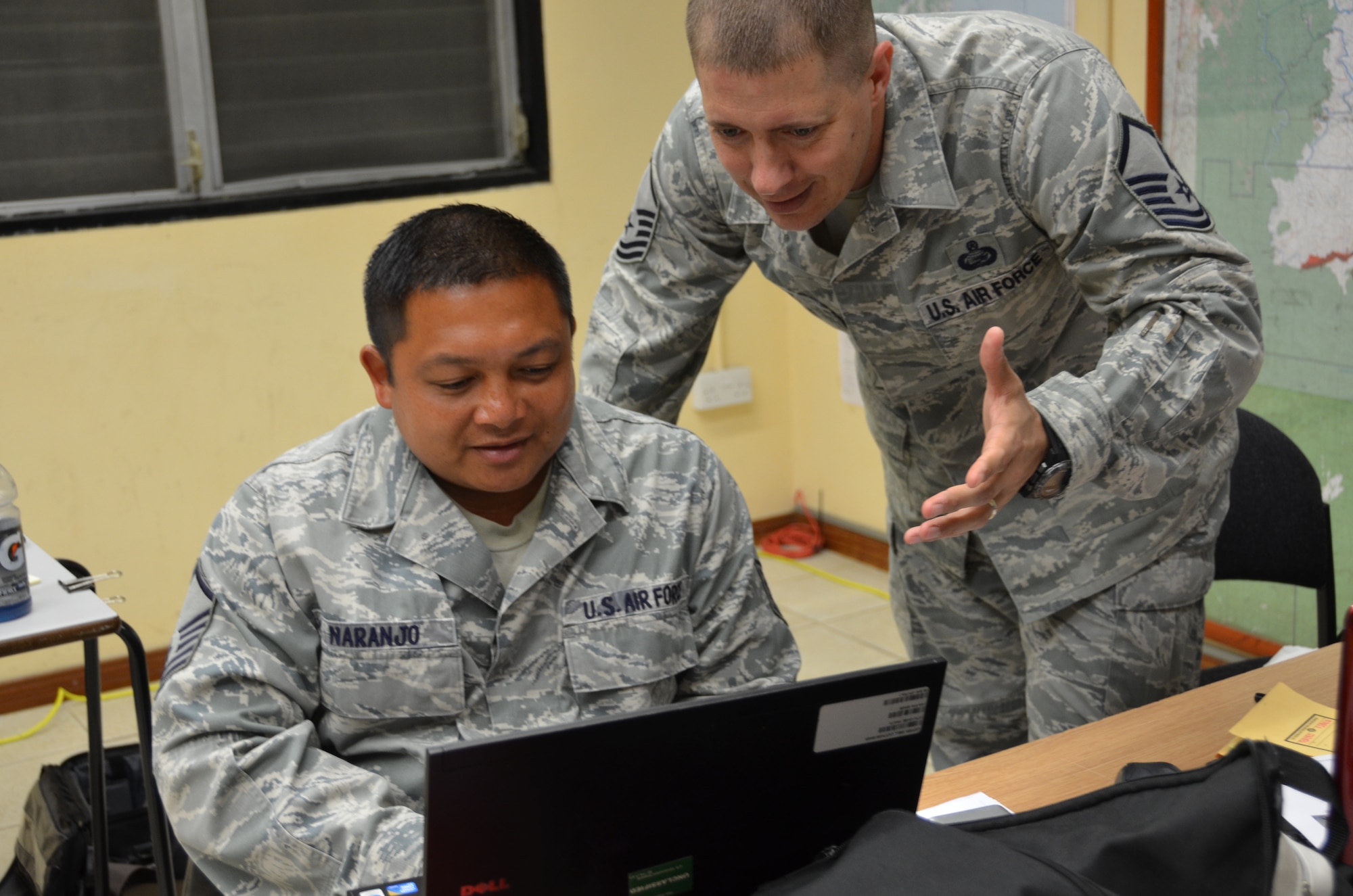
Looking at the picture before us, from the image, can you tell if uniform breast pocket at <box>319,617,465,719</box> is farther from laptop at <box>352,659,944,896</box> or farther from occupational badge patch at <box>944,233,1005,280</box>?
occupational badge patch at <box>944,233,1005,280</box>

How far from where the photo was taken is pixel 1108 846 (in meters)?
1.00

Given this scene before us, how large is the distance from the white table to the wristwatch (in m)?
1.29

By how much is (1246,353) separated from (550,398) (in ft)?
2.46

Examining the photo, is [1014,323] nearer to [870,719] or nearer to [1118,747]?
[1118,747]

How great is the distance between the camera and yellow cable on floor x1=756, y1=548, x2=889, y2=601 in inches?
156

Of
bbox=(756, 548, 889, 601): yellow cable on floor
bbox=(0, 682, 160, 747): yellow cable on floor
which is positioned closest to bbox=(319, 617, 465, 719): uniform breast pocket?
bbox=(0, 682, 160, 747): yellow cable on floor

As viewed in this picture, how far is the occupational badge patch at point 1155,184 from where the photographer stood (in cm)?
144

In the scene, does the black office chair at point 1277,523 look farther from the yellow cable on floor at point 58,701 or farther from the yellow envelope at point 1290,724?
the yellow cable on floor at point 58,701

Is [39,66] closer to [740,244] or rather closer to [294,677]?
[740,244]

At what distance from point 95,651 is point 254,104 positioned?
1.78 m

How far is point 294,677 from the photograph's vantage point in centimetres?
130

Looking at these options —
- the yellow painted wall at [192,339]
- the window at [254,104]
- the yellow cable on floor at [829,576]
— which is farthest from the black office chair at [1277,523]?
the window at [254,104]

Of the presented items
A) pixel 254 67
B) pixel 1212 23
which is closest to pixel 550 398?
pixel 1212 23

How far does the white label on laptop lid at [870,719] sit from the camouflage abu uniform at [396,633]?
0.43 m
